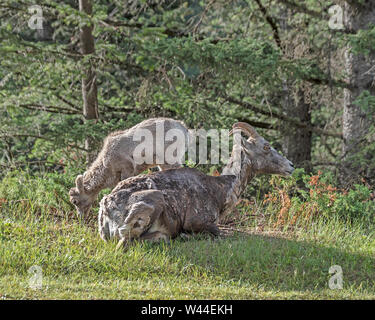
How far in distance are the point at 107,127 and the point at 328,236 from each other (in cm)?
501

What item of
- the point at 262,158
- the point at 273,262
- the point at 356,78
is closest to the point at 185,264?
the point at 273,262

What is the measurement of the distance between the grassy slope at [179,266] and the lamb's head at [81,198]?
0.74 metres

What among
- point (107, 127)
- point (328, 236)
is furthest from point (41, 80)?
point (328, 236)

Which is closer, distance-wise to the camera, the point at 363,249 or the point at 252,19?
the point at 363,249

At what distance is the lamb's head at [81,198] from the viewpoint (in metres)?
10.1

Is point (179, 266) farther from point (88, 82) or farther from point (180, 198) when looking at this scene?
point (88, 82)

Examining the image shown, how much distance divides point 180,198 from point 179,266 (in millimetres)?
1284

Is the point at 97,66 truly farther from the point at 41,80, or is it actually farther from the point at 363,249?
the point at 363,249

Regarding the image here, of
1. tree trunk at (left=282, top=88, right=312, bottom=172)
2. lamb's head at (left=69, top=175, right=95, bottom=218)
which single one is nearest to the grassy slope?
lamb's head at (left=69, top=175, right=95, bottom=218)

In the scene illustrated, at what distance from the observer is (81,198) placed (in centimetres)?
1014

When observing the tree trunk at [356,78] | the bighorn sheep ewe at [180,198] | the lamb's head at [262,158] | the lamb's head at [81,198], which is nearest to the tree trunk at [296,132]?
the tree trunk at [356,78]

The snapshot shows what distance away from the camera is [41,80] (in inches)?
531

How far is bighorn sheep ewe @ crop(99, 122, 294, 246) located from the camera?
846 centimetres

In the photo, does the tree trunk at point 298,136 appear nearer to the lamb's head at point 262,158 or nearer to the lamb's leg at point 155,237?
the lamb's head at point 262,158
